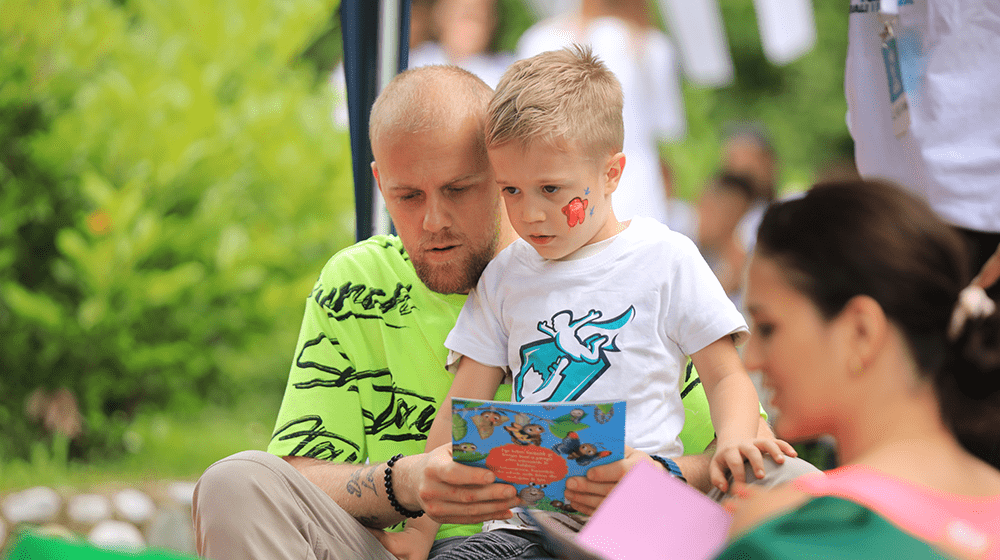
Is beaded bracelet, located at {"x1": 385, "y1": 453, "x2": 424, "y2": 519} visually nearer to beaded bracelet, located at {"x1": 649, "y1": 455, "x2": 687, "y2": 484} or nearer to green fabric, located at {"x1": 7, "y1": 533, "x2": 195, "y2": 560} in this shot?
beaded bracelet, located at {"x1": 649, "y1": 455, "x2": 687, "y2": 484}

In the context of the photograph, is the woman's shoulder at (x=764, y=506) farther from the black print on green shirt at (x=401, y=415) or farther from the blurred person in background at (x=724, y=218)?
the blurred person in background at (x=724, y=218)

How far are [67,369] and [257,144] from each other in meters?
1.51

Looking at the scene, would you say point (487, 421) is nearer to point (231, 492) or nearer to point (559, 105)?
point (231, 492)

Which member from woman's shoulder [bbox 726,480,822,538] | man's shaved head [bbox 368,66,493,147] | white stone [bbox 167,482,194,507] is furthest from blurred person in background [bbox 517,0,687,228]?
woman's shoulder [bbox 726,480,822,538]

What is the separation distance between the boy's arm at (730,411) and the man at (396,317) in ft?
0.45

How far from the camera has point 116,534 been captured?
383 cm

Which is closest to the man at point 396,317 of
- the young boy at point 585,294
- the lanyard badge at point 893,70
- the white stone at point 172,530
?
the young boy at point 585,294

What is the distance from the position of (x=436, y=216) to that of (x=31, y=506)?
281 centimetres

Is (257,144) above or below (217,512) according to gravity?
above

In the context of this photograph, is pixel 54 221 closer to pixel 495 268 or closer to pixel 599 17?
pixel 599 17

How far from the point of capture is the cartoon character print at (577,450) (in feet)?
5.16

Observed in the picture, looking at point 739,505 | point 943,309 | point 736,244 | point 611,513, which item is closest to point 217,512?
point 611,513

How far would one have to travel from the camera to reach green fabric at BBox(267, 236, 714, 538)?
211 cm

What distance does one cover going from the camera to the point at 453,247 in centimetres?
212
